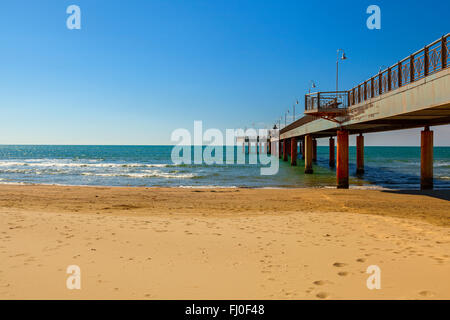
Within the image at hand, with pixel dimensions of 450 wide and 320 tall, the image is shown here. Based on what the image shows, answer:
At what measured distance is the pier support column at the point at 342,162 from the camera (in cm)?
2275

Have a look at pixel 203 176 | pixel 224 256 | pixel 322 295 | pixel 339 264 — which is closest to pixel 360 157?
pixel 203 176

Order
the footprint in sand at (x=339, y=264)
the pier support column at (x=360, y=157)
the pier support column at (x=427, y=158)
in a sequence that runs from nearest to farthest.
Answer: the footprint in sand at (x=339, y=264) < the pier support column at (x=427, y=158) < the pier support column at (x=360, y=157)

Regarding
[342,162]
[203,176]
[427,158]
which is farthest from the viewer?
[203,176]

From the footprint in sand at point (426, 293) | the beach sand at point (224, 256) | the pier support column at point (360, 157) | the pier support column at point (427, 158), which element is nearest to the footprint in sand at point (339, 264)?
the beach sand at point (224, 256)

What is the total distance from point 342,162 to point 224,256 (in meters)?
18.8

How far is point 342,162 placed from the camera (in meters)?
23.1

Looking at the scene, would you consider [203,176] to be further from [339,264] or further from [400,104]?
[339,264]

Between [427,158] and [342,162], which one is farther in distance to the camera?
[342,162]

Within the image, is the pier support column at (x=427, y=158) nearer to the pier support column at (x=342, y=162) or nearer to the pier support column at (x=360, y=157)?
the pier support column at (x=342, y=162)

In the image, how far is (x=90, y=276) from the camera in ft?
17.3

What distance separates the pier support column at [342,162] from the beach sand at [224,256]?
11348 mm

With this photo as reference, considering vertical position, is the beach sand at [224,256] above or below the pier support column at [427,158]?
below
